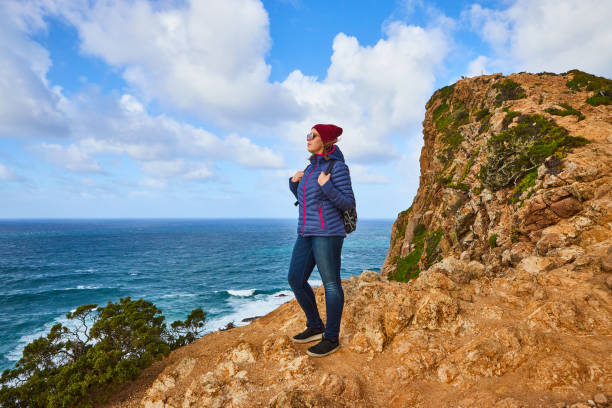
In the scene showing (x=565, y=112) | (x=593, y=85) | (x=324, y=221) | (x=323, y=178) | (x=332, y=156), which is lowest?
(x=324, y=221)

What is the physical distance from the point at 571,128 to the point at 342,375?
13.7 m

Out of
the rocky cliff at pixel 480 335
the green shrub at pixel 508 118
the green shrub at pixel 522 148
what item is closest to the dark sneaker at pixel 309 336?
the rocky cliff at pixel 480 335

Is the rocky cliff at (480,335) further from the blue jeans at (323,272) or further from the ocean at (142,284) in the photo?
the ocean at (142,284)

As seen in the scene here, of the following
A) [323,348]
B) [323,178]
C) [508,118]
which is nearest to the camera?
[323,178]

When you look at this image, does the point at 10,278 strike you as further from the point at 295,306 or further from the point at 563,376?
the point at 563,376

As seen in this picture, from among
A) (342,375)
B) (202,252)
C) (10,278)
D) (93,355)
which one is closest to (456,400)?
(342,375)

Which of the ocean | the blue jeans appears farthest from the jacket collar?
the ocean

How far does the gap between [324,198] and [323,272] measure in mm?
1035

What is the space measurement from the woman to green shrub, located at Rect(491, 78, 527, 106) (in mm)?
22128

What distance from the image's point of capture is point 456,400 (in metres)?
3.28

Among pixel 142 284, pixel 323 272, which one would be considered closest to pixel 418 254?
pixel 323 272

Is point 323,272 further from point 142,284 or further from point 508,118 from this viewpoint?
point 142,284

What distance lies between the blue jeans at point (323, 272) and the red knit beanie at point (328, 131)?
143cm

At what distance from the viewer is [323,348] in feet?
14.3
